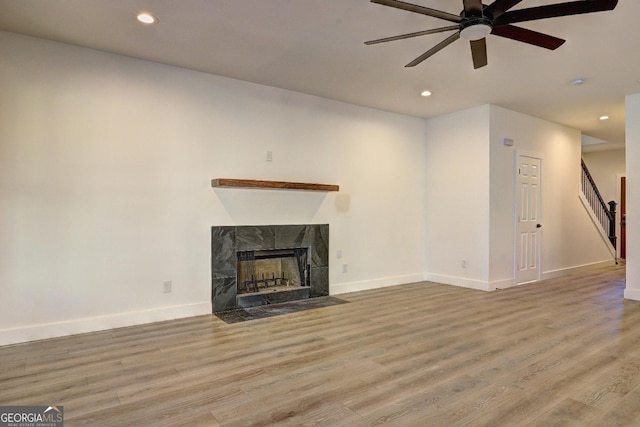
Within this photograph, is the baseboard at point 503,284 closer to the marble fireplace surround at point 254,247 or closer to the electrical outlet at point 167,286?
the marble fireplace surround at point 254,247

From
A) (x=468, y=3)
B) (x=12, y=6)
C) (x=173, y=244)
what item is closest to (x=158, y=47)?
(x=12, y=6)

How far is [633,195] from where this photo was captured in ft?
16.3

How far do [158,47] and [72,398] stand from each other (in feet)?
9.95

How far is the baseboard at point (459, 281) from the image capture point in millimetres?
5452

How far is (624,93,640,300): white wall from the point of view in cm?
494

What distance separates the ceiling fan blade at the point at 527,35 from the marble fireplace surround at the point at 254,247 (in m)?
3.12

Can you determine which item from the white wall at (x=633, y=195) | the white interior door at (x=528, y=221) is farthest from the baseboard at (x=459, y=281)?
the white wall at (x=633, y=195)

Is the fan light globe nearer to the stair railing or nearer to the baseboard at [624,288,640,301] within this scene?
the baseboard at [624,288,640,301]

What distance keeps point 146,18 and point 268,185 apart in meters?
2.06

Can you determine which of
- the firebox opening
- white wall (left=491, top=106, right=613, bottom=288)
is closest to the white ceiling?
white wall (left=491, top=106, right=613, bottom=288)

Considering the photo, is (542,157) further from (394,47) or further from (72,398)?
(72,398)

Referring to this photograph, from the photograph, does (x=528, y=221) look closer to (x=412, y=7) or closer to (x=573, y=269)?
(x=573, y=269)

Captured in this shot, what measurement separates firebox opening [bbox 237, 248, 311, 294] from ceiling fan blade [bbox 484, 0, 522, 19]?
3.40 m

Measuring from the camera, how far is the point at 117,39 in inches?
134
